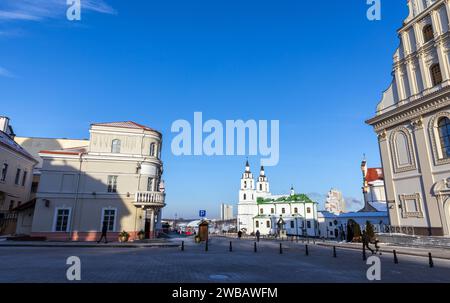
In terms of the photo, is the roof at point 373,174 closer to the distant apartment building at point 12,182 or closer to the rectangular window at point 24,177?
the distant apartment building at point 12,182

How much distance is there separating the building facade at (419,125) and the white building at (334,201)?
7818cm

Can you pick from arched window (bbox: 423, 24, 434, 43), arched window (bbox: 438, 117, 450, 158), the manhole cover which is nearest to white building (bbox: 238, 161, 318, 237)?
arched window (bbox: 438, 117, 450, 158)

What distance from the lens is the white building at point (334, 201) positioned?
341ft

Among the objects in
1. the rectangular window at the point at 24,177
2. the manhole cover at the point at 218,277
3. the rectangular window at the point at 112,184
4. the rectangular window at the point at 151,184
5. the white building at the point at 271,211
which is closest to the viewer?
the manhole cover at the point at 218,277

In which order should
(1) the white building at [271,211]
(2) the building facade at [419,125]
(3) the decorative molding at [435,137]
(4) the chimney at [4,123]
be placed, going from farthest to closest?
(1) the white building at [271,211], (4) the chimney at [4,123], (3) the decorative molding at [435,137], (2) the building facade at [419,125]

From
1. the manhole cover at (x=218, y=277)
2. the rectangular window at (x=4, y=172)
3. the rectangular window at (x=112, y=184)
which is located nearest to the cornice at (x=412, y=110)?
the manhole cover at (x=218, y=277)

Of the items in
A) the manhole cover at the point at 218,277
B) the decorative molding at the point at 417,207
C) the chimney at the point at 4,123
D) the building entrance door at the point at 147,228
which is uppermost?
the chimney at the point at 4,123

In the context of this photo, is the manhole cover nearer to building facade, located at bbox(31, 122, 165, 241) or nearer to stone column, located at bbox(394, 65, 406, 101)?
building facade, located at bbox(31, 122, 165, 241)

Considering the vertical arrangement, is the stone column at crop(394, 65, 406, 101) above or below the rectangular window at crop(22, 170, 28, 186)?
above

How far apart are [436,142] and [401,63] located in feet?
32.9

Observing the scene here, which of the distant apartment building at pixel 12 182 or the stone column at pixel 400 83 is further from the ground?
the stone column at pixel 400 83

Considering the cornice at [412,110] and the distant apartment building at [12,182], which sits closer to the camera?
the cornice at [412,110]

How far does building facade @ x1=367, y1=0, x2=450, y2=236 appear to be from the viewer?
2544cm

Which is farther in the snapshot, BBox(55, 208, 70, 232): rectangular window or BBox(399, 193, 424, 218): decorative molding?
BBox(55, 208, 70, 232): rectangular window
